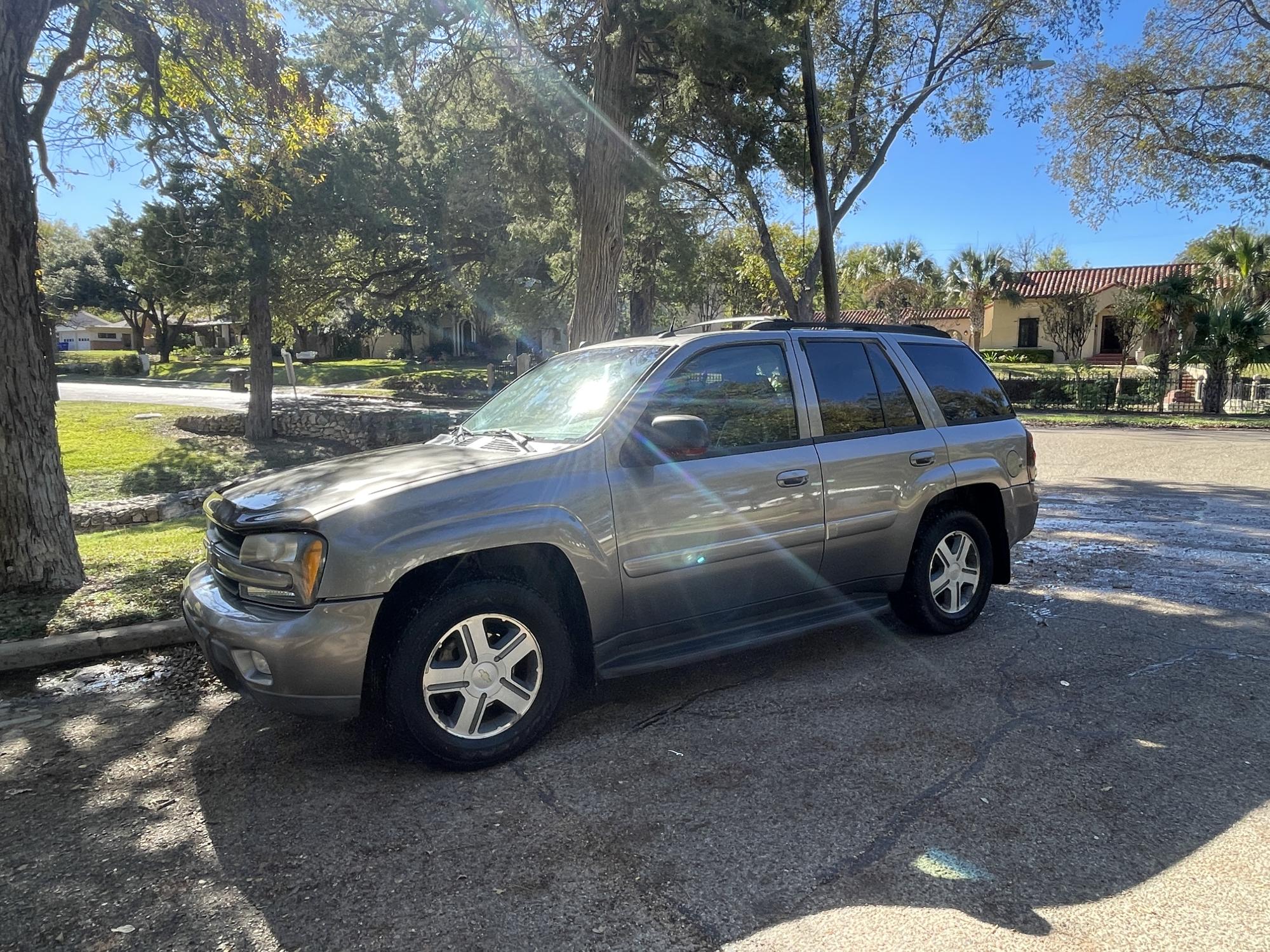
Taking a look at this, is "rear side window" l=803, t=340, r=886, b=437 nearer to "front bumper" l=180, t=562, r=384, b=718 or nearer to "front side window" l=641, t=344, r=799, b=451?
"front side window" l=641, t=344, r=799, b=451

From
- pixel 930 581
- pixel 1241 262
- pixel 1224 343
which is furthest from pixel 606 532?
pixel 1241 262

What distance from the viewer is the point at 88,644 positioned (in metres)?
5.05

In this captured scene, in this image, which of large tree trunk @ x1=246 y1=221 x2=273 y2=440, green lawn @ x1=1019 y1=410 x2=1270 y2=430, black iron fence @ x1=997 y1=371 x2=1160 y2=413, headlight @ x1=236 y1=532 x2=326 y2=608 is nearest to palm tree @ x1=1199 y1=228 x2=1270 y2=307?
black iron fence @ x1=997 y1=371 x2=1160 y2=413

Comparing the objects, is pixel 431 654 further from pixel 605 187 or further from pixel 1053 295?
pixel 1053 295

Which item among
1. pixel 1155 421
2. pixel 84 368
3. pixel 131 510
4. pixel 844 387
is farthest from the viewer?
pixel 84 368

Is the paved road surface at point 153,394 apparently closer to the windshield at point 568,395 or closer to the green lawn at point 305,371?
the green lawn at point 305,371

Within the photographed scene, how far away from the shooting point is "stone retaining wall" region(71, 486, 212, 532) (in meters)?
10.8

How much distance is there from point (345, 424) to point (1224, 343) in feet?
78.5

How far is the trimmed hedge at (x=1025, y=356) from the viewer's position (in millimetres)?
41781

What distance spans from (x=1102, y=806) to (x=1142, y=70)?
24836 millimetres

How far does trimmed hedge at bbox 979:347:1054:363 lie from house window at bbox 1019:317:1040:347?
1.01m

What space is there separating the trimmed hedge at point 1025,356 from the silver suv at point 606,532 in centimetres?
3967

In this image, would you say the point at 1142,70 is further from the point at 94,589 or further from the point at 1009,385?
the point at 94,589

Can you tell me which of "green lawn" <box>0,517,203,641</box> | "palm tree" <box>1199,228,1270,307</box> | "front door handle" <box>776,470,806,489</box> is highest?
"palm tree" <box>1199,228,1270,307</box>
